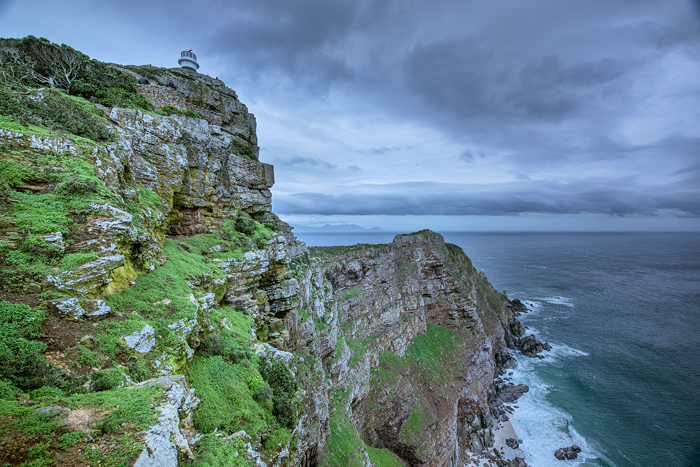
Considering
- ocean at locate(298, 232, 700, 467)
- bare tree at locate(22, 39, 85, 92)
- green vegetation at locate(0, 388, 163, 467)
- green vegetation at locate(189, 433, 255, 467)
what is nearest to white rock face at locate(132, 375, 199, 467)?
green vegetation at locate(0, 388, 163, 467)

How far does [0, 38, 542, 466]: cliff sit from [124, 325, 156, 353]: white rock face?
0.11ft

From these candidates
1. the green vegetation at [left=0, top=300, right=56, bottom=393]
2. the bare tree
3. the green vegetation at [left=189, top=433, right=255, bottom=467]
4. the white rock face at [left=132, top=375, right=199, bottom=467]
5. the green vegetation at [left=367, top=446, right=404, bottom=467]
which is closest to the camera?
the white rock face at [left=132, top=375, right=199, bottom=467]

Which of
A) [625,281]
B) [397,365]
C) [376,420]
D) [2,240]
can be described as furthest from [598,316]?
[2,240]

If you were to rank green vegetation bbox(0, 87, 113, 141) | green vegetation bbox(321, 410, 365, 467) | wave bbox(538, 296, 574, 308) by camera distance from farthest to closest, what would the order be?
wave bbox(538, 296, 574, 308) → green vegetation bbox(321, 410, 365, 467) → green vegetation bbox(0, 87, 113, 141)

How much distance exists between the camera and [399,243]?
5938cm

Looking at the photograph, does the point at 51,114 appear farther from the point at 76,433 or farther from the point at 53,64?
the point at 76,433

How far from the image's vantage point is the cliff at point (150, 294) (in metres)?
6.73

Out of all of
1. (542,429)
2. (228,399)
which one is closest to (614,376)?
(542,429)

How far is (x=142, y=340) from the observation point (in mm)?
8945

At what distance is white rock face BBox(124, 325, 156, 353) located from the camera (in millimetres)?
8742

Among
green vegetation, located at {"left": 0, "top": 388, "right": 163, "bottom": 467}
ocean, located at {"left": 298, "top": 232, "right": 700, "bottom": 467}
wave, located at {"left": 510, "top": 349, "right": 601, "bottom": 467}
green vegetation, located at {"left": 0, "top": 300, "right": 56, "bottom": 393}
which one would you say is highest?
green vegetation, located at {"left": 0, "top": 300, "right": 56, "bottom": 393}

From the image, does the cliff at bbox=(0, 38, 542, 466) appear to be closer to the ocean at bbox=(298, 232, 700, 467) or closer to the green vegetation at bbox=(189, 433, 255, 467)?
the green vegetation at bbox=(189, 433, 255, 467)

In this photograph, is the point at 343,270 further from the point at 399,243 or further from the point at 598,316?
the point at 598,316

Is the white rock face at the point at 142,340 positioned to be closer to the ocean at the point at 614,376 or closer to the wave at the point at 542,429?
the ocean at the point at 614,376
